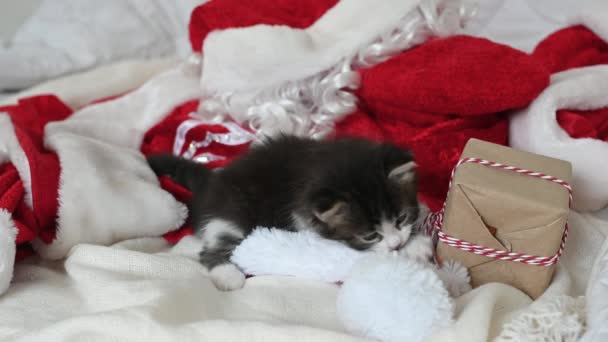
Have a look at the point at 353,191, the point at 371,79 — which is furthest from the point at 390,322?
the point at 371,79

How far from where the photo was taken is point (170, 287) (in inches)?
43.4

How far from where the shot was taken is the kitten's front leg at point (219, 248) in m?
1.20

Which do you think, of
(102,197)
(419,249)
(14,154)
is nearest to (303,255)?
(419,249)

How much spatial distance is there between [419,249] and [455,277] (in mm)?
86

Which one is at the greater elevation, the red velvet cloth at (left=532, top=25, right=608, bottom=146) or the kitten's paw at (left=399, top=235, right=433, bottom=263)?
the red velvet cloth at (left=532, top=25, right=608, bottom=146)

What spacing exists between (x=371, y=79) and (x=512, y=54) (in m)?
0.35

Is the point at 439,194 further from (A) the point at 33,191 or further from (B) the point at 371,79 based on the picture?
(A) the point at 33,191

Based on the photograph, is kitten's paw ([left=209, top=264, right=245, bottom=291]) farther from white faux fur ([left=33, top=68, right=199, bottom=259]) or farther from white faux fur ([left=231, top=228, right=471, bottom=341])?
white faux fur ([left=33, top=68, right=199, bottom=259])

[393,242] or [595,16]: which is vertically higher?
[595,16]

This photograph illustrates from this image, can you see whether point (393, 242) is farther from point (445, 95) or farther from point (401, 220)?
point (445, 95)

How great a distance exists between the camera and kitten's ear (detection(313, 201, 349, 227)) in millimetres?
1086

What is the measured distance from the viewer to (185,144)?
1680mm

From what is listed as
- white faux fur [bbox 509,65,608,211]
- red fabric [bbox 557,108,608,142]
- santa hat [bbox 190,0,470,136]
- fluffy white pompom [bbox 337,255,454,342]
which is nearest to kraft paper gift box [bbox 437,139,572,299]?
fluffy white pompom [bbox 337,255,454,342]

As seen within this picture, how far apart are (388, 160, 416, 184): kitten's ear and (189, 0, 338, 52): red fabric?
2.42ft
